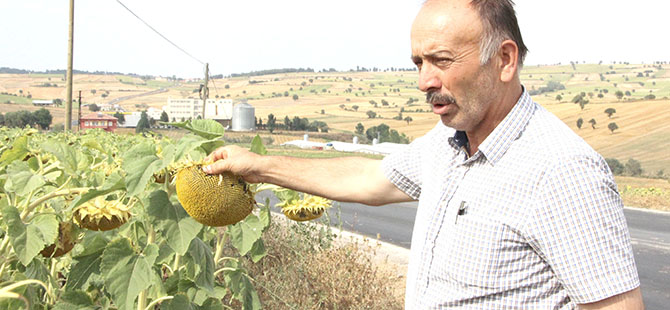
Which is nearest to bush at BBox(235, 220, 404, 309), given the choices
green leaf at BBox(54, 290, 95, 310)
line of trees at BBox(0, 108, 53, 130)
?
green leaf at BBox(54, 290, 95, 310)

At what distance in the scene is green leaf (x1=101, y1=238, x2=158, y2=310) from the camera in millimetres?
2545

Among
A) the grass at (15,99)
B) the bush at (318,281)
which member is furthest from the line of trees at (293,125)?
the bush at (318,281)

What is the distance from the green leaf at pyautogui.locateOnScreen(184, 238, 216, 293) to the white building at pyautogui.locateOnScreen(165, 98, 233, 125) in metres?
57.7

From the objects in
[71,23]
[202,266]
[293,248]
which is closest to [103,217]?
[202,266]

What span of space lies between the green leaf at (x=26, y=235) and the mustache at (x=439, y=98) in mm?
1305

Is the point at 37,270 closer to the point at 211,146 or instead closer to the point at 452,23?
the point at 211,146

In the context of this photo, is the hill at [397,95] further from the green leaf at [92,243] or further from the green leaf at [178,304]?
the green leaf at [92,243]

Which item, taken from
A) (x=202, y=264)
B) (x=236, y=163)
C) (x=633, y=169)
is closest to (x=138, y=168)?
(x=236, y=163)

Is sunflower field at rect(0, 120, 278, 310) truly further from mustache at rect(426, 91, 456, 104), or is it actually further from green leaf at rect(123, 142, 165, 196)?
mustache at rect(426, 91, 456, 104)

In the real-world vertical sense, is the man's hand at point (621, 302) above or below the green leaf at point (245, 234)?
above

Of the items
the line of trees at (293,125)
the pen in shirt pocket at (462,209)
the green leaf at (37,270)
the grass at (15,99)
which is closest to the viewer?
the pen in shirt pocket at (462,209)

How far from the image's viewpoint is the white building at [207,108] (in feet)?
212

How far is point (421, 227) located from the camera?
215cm

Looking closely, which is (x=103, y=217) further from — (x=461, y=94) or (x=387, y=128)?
(x=387, y=128)
